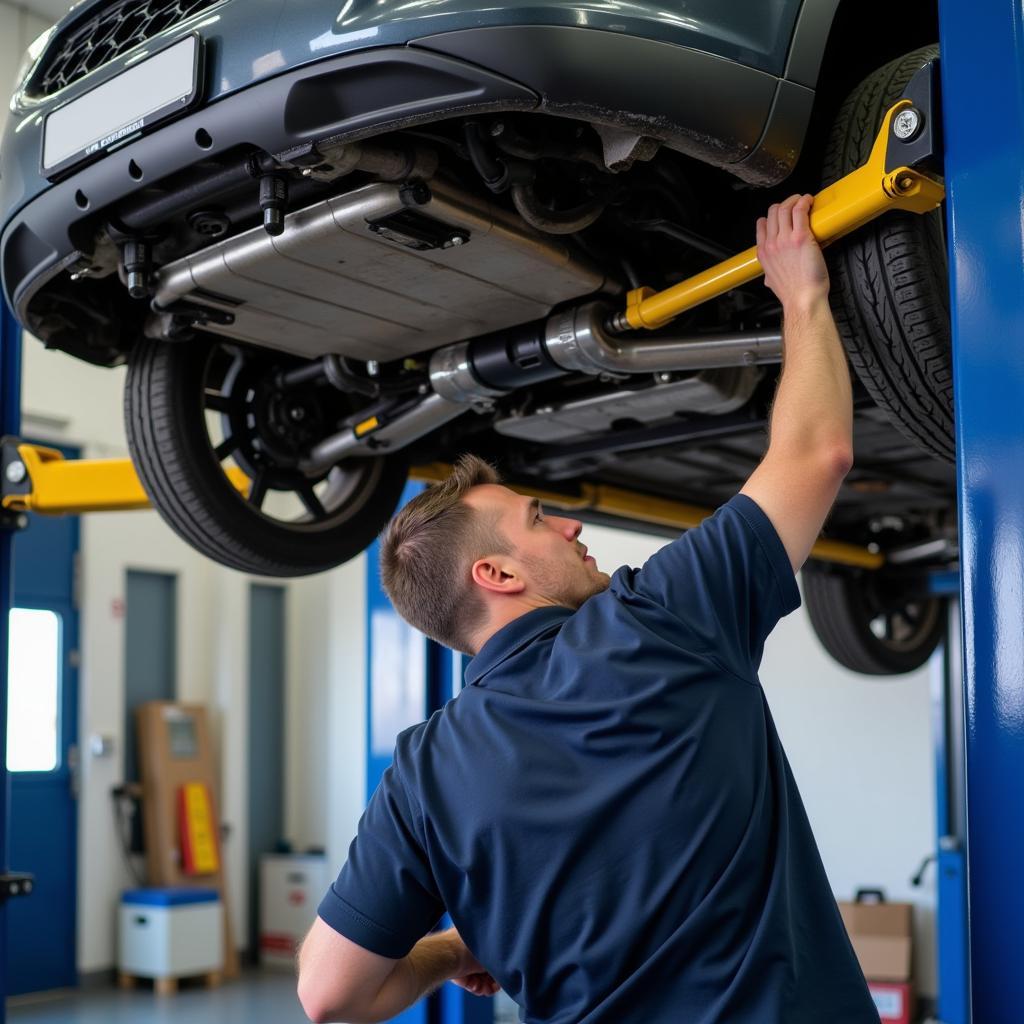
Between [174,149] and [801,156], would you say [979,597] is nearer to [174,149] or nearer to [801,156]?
[801,156]

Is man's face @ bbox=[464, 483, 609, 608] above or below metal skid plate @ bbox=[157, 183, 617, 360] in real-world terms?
below

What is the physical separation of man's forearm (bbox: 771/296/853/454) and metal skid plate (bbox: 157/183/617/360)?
1.89 ft

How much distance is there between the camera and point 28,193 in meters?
2.03

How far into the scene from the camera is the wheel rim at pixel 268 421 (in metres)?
2.69

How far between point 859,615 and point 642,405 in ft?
8.30

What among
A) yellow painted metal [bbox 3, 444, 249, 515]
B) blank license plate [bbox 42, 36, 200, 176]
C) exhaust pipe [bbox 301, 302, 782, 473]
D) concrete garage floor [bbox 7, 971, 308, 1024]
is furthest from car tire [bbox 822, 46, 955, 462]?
concrete garage floor [bbox 7, 971, 308, 1024]

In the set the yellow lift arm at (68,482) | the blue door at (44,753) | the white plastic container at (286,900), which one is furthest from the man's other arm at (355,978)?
the white plastic container at (286,900)

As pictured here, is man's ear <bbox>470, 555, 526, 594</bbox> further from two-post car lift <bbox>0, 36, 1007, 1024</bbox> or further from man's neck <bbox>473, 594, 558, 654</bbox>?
two-post car lift <bbox>0, 36, 1007, 1024</bbox>

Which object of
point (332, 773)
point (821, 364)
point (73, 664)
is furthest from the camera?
point (332, 773)

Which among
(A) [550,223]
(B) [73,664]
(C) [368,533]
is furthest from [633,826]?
(B) [73,664]

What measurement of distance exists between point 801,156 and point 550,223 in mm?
385

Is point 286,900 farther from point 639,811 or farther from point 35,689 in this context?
point 639,811

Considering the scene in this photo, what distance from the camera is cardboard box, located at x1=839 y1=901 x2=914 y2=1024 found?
20.2ft

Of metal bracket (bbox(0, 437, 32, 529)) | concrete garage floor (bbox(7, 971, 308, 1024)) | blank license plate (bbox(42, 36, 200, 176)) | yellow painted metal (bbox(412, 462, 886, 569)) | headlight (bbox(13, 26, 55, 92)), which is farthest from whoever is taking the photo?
concrete garage floor (bbox(7, 971, 308, 1024))
